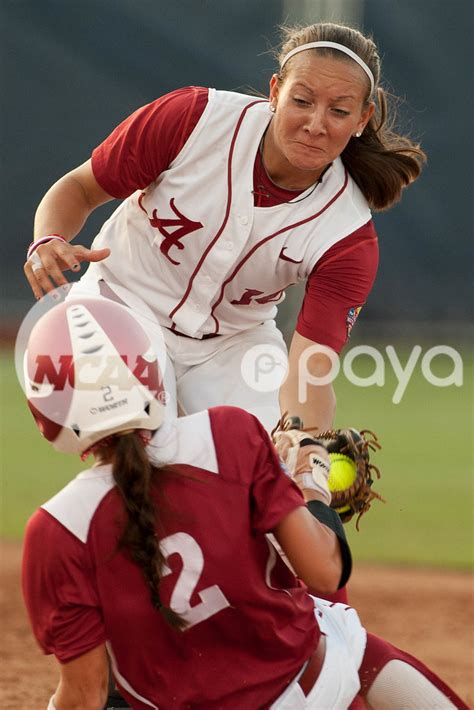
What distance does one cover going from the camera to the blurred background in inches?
415

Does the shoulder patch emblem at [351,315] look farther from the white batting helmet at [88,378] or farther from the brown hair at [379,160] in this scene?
the white batting helmet at [88,378]

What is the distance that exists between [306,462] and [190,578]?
0.31m

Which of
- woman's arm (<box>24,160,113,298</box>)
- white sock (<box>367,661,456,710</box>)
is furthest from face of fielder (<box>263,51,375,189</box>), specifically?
white sock (<box>367,661,456,710</box>)

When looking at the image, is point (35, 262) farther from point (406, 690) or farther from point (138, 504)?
point (406, 690)

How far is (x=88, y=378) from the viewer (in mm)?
1540

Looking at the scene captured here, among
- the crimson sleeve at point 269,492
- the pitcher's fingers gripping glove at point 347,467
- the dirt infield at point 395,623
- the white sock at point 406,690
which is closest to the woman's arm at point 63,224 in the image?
the pitcher's fingers gripping glove at point 347,467

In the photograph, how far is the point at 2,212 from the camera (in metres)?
10.6

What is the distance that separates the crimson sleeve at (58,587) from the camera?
1.47m

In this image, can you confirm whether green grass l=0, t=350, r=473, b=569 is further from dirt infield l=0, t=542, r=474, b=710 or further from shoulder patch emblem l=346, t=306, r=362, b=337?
shoulder patch emblem l=346, t=306, r=362, b=337

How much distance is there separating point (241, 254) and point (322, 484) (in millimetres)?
909

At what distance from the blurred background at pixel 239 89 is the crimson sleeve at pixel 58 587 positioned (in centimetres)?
815

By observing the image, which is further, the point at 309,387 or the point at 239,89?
the point at 239,89

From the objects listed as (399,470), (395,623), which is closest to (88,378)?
(395,623)

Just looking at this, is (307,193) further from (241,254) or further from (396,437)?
(396,437)
